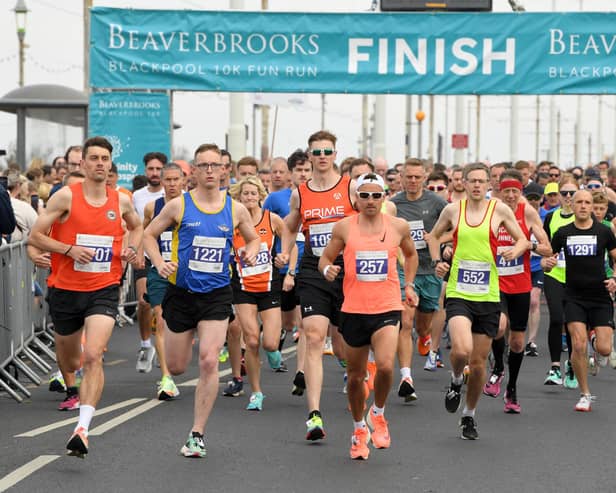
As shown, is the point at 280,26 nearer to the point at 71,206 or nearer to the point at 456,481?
the point at 71,206

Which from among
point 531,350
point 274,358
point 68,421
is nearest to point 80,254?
point 68,421

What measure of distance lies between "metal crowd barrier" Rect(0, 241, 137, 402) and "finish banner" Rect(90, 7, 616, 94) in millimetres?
4610

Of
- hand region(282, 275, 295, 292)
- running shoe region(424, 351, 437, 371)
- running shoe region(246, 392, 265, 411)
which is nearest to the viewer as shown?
hand region(282, 275, 295, 292)

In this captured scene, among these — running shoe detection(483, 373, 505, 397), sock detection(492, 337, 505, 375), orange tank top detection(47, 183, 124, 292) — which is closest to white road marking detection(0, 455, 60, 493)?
orange tank top detection(47, 183, 124, 292)

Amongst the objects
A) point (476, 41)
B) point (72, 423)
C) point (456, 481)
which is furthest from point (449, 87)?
point (456, 481)

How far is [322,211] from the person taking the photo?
10.2 meters

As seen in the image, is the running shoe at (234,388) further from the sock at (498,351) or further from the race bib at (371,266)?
the race bib at (371,266)

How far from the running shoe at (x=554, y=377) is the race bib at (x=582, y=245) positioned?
1.66 metres

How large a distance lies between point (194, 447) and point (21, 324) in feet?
18.6

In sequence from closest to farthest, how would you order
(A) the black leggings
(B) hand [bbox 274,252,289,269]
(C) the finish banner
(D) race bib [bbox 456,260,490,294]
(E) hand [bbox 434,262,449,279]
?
(D) race bib [bbox 456,260,490,294]
(E) hand [bbox 434,262,449,279]
(B) hand [bbox 274,252,289,269]
(A) the black leggings
(C) the finish banner

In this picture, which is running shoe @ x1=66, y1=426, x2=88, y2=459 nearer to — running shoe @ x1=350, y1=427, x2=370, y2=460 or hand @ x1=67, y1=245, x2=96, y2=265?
hand @ x1=67, y1=245, x2=96, y2=265

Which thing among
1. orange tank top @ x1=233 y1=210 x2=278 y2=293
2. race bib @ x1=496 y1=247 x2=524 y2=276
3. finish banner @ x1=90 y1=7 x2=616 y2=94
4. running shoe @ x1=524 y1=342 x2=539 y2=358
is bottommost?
running shoe @ x1=524 y1=342 x2=539 y2=358

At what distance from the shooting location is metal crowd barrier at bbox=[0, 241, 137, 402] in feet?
41.5

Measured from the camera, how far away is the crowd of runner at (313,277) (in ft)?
29.8
